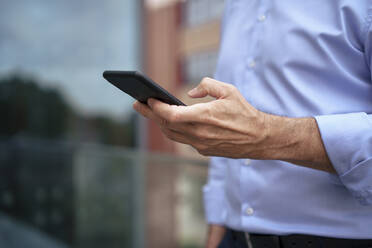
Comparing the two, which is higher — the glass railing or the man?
the man

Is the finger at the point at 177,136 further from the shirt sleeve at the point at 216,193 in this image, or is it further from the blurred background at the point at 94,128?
the blurred background at the point at 94,128

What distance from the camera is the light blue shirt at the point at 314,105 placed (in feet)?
2.41

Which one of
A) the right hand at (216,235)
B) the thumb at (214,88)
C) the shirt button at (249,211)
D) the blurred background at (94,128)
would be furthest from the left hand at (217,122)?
the blurred background at (94,128)

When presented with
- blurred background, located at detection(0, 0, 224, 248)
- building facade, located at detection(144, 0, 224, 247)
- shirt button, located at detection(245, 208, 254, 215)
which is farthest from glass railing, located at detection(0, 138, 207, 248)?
shirt button, located at detection(245, 208, 254, 215)

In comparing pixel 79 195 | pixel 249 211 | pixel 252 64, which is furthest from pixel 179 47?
pixel 249 211

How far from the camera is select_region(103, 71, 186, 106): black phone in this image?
0.63 metres

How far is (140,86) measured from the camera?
2.14ft

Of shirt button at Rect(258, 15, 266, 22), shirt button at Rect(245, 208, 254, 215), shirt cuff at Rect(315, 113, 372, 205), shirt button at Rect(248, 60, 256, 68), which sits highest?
shirt button at Rect(258, 15, 266, 22)

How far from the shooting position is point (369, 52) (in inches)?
29.8

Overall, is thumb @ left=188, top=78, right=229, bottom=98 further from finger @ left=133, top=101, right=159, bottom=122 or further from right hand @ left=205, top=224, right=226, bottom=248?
right hand @ left=205, top=224, right=226, bottom=248

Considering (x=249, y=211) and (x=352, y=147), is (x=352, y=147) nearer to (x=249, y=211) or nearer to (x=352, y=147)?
(x=352, y=147)

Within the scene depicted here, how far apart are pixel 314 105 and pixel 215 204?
0.43m

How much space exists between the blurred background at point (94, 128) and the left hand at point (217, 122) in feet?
5.23

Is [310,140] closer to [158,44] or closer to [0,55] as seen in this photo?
[0,55]
